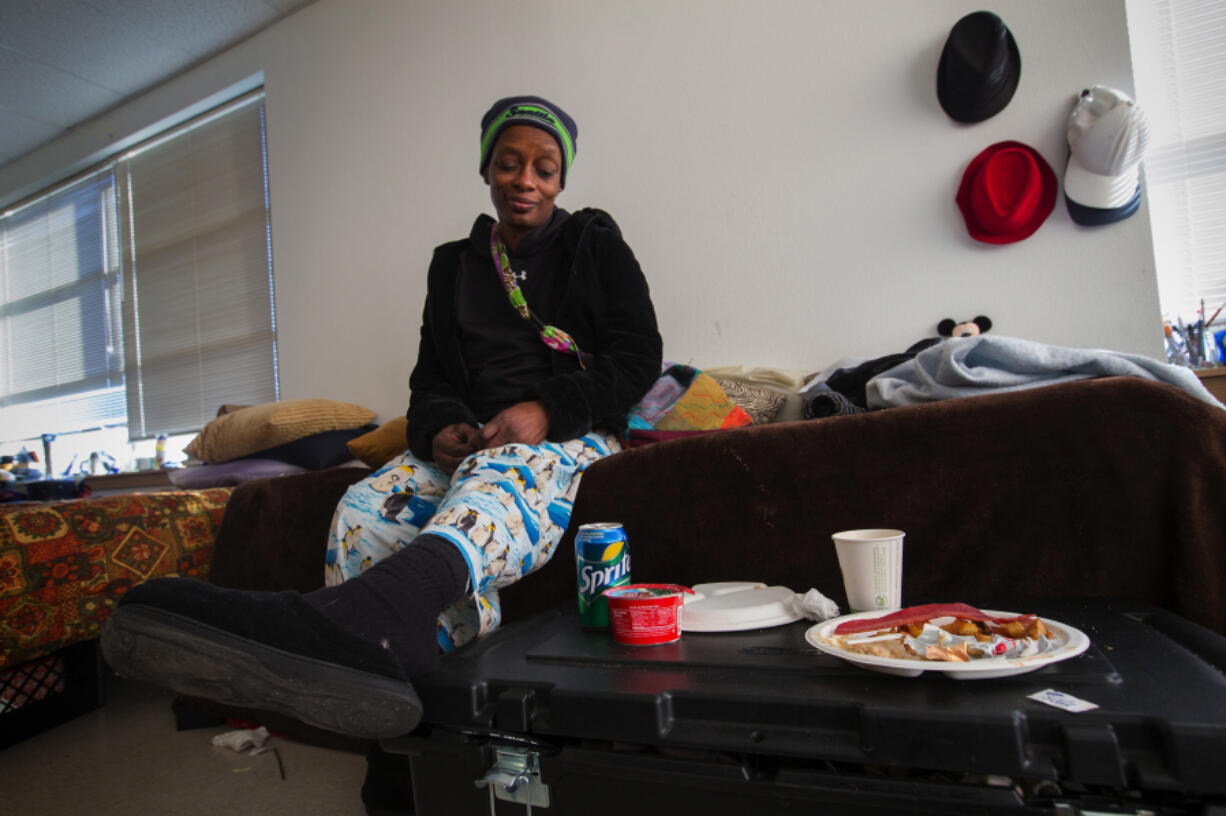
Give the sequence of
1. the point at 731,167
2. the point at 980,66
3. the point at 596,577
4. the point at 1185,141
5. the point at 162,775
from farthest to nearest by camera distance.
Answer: the point at 731,167 < the point at 1185,141 < the point at 980,66 < the point at 162,775 < the point at 596,577

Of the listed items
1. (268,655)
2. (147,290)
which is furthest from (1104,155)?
(147,290)

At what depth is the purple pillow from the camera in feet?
8.06

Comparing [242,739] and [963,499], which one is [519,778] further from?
[242,739]

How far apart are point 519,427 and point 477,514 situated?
10.8 inches

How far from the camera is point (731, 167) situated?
2127mm

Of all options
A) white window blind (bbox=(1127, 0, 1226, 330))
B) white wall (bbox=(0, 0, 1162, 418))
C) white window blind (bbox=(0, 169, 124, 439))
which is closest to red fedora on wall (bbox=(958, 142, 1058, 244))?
white wall (bbox=(0, 0, 1162, 418))

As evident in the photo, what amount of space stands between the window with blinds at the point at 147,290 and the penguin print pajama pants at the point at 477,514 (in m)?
2.48

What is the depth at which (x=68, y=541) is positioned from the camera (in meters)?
1.59

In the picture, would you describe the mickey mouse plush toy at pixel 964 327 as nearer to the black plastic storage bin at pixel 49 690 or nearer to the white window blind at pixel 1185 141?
the white window blind at pixel 1185 141

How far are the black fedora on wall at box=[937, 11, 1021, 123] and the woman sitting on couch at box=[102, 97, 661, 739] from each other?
105cm

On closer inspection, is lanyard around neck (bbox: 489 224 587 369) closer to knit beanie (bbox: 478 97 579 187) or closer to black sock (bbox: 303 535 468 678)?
knit beanie (bbox: 478 97 579 187)

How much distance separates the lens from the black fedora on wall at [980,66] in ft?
5.57

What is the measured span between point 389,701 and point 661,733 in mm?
279

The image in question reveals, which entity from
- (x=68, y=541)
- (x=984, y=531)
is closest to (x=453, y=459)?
(x=984, y=531)
